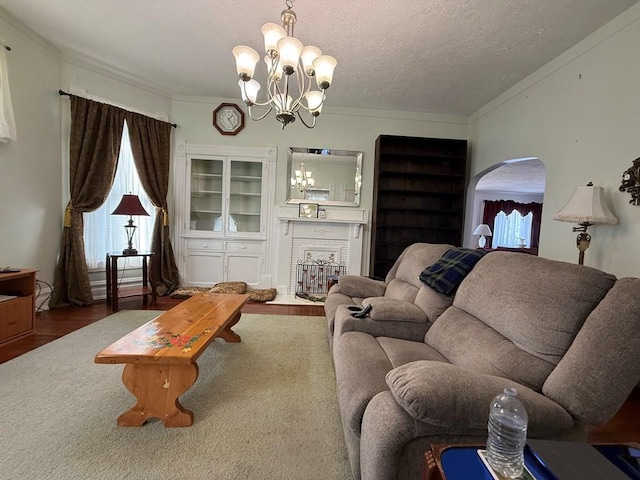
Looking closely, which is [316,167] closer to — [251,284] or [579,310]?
[251,284]

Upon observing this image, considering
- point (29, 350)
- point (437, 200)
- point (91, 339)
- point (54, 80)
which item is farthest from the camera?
point (437, 200)

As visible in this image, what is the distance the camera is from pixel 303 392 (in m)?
1.88

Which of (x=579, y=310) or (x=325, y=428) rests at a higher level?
(x=579, y=310)

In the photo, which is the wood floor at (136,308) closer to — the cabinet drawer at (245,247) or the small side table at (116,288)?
the small side table at (116,288)

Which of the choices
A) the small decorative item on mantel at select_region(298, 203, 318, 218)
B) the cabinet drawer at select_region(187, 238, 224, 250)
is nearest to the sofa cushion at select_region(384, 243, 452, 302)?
the small decorative item on mantel at select_region(298, 203, 318, 218)

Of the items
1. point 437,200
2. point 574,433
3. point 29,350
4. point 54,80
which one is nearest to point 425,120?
point 437,200

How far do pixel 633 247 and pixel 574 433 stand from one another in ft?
6.23

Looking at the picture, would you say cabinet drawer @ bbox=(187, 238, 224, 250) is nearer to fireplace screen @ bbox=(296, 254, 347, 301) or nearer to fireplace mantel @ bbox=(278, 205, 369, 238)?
fireplace mantel @ bbox=(278, 205, 369, 238)

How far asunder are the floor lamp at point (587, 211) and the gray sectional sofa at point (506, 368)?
1.14 metres

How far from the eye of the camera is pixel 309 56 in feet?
6.66

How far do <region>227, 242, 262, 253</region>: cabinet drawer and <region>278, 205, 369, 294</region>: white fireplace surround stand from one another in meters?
0.35

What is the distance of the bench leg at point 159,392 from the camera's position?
1522mm

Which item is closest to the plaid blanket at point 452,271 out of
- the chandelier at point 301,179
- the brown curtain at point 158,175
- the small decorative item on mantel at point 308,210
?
the small decorative item on mantel at point 308,210

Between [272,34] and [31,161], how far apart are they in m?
2.88
